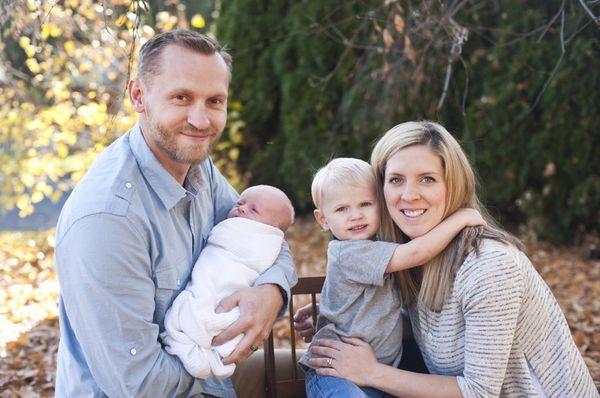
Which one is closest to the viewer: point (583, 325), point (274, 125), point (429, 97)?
point (583, 325)

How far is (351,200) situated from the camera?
254 cm

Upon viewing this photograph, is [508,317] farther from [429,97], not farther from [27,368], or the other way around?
[429,97]

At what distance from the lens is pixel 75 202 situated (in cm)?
219

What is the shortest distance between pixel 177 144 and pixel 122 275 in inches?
21.0

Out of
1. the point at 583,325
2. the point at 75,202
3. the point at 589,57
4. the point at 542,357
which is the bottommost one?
the point at 583,325

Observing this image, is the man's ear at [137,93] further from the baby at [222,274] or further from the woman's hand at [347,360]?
→ the woman's hand at [347,360]

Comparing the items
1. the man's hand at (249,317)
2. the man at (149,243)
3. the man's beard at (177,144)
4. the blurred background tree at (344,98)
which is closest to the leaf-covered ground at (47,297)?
the blurred background tree at (344,98)

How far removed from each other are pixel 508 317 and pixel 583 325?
2511 millimetres

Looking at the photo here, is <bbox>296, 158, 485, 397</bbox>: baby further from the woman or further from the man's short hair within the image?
the man's short hair

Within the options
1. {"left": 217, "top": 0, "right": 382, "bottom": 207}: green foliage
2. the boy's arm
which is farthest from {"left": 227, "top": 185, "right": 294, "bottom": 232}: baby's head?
{"left": 217, "top": 0, "right": 382, "bottom": 207}: green foliage

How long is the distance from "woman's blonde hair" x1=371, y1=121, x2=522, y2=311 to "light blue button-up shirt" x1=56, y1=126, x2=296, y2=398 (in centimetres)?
50

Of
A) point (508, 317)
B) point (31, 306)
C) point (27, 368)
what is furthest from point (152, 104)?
point (31, 306)

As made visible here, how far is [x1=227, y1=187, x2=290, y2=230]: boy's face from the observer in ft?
8.71

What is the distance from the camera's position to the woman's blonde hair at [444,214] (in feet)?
7.75
